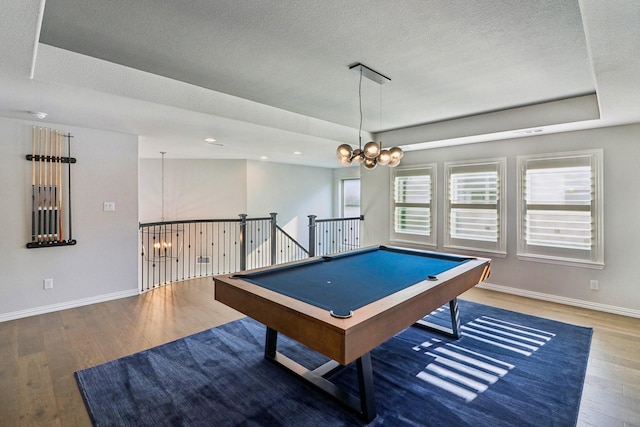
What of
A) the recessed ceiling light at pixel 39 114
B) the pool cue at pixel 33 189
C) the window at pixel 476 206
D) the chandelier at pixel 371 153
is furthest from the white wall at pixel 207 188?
the chandelier at pixel 371 153

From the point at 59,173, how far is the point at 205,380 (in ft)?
11.1

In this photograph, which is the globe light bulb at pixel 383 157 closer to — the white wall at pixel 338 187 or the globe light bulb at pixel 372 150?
the globe light bulb at pixel 372 150

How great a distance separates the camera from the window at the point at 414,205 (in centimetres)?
541

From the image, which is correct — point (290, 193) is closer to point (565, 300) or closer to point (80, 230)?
point (80, 230)

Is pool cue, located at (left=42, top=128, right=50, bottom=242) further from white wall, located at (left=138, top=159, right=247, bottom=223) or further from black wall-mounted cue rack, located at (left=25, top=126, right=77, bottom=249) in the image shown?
white wall, located at (left=138, top=159, right=247, bottom=223)

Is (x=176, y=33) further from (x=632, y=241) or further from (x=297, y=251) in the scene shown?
(x=297, y=251)

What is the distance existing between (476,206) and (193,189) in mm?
6489

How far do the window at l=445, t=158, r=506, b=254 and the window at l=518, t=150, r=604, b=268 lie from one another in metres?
0.28

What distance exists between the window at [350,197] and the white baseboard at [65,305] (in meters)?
6.63

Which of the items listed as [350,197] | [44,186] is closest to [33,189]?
[44,186]

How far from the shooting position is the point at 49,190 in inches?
151

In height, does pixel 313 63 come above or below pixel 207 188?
above

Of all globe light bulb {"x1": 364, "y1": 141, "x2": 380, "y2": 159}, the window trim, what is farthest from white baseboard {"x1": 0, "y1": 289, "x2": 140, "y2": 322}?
the window trim

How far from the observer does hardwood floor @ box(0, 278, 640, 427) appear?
2.10 metres
